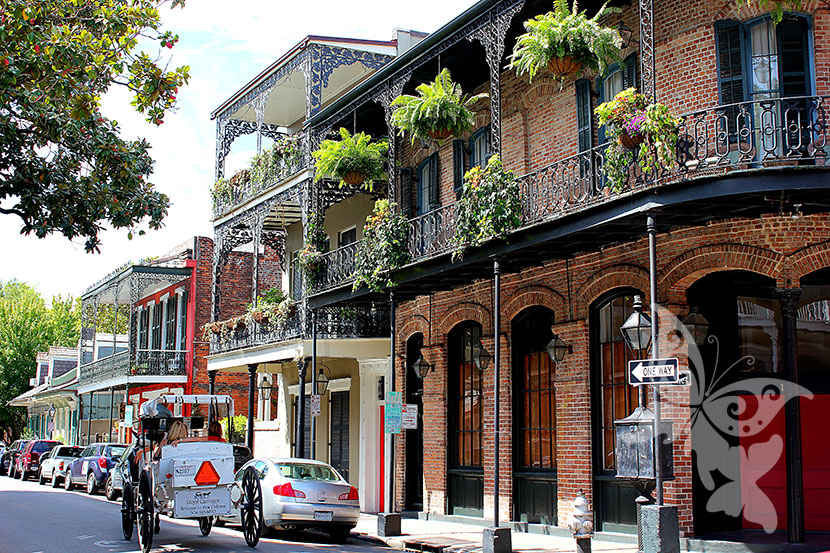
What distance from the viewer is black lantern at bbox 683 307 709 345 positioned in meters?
13.6

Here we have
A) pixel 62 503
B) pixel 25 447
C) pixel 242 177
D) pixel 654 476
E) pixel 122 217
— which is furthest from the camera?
pixel 25 447

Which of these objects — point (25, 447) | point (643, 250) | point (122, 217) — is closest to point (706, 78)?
point (643, 250)

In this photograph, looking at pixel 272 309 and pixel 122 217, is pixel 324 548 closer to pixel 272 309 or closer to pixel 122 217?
pixel 122 217

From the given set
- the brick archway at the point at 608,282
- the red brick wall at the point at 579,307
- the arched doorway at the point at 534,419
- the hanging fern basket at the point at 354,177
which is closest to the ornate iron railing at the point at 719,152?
the red brick wall at the point at 579,307

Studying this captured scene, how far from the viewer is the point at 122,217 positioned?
14234mm

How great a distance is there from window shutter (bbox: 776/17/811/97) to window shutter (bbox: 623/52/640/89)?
7.49 feet

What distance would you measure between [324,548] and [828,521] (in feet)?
24.2

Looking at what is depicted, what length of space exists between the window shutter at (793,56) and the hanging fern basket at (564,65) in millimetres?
2853

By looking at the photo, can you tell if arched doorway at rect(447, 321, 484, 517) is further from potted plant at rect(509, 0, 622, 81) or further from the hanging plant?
potted plant at rect(509, 0, 622, 81)

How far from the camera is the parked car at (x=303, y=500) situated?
50.8 ft

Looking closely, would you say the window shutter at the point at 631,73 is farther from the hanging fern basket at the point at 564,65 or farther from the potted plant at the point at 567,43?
the hanging fern basket at the point at 564,65

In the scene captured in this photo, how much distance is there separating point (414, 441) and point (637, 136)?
10584 mm

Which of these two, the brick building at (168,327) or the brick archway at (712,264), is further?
the brick building at (168,327)

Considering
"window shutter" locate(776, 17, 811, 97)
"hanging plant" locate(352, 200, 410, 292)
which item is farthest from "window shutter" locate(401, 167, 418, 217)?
"window shutter" locate(776, 17, 811, 97)
